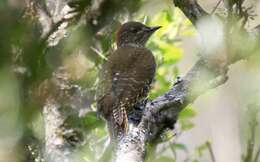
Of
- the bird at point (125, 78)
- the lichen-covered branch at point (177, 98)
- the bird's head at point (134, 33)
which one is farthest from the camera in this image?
the bird's head at point (134, 33)

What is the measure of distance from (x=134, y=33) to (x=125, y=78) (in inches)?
34.2

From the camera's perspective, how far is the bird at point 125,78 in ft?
15.2

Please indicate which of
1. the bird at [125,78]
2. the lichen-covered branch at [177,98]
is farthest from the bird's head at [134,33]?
the lichen-covered branch at [177,98]

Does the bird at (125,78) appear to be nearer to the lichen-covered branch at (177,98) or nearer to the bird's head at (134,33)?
the bird's head at (134,33)

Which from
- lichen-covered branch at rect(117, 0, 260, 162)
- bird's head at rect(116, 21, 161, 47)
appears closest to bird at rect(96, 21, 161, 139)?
bird's head at rect(116, 21, 161, 47)

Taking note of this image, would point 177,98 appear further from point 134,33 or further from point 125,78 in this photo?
point 134,33

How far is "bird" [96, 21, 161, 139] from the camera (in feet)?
15.2

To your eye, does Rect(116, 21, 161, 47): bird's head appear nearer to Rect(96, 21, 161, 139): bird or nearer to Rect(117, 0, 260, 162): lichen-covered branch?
Rect(96, 21, 161, 139): bird

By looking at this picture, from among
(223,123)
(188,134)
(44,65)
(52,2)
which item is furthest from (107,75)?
(44,65)

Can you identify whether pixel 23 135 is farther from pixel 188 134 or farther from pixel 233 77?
pixel 188 134

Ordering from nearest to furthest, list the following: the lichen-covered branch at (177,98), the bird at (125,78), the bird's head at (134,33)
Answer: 1. the lichen-covered branch at (177,98)
2. the bird at (125,78)
3. the bird's head at (134,33)

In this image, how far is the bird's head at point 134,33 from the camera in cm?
554

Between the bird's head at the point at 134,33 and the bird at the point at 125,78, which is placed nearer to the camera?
the bird at the point at 125,78

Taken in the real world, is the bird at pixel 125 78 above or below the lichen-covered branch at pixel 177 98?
below
